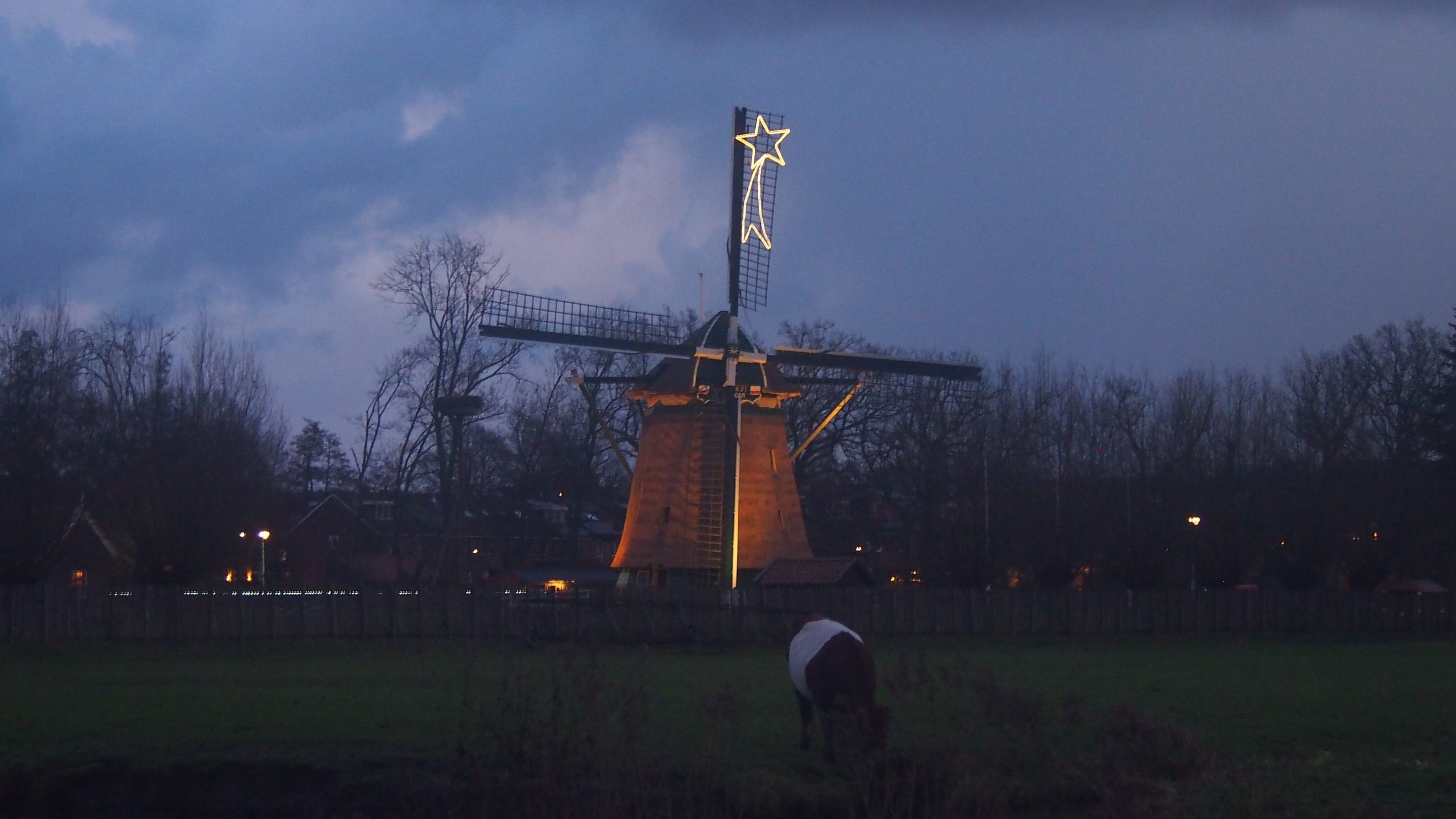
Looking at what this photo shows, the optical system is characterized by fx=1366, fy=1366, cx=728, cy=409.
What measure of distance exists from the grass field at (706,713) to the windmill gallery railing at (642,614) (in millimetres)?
1882

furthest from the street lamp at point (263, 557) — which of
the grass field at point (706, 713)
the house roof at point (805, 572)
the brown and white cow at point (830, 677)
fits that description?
the brown and white cow at point (830, 677)

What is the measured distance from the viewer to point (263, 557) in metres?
49.0

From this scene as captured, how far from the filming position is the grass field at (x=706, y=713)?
39.3 ft

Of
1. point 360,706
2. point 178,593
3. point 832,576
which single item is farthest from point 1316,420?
point 360,706

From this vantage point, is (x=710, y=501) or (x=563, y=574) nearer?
(x=710, y=501)

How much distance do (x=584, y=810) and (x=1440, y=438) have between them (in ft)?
146

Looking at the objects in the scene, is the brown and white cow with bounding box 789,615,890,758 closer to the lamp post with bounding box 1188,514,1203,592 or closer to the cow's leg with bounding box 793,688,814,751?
the cow's leg with bounding box 793,688,814,751

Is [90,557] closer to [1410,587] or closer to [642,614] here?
[642,614]

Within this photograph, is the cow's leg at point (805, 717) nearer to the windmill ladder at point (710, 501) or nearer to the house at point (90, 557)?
the house at point (90, 557)

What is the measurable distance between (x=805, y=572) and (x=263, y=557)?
71.9 feet

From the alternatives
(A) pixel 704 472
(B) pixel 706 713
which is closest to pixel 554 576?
(A) pixel 704 472

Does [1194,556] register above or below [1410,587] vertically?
above

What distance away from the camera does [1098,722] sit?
542 inches

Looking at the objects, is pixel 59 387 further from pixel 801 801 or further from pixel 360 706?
pixel 801 801
